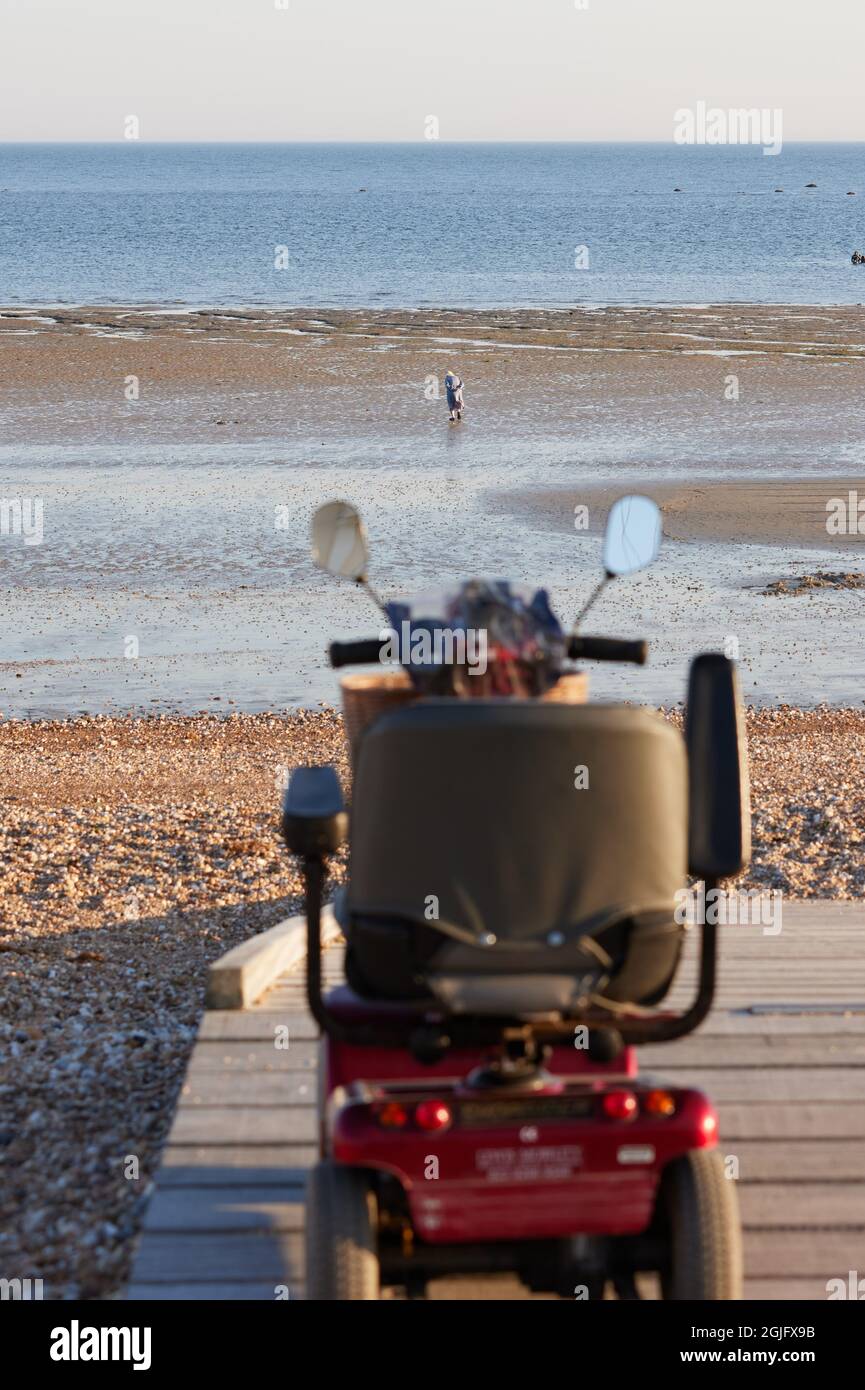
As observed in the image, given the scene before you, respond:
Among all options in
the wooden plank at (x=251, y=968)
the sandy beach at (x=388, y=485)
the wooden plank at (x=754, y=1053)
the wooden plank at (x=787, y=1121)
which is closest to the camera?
the wooden plank at (x=787, y=1121)

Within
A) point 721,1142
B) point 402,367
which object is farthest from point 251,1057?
point 402,367

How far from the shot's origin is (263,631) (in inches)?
680

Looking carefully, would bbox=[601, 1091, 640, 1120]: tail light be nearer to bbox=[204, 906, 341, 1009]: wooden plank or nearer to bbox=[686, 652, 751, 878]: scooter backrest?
bbox=[686, 652, 751, 878]: scooter backrest

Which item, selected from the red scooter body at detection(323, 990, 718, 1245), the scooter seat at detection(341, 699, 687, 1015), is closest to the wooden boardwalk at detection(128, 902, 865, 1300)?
the red scooter body at detection(323, 990, 718, 1245)

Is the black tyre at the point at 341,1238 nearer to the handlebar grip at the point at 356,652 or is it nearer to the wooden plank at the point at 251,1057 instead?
the handlebar grip at the point at 356,652

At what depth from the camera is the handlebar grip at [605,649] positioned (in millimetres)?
3785

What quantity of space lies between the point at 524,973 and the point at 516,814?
306mm

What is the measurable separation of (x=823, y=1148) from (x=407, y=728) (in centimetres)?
187

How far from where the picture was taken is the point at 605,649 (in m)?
3.84

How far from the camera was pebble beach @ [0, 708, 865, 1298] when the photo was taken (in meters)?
4.68

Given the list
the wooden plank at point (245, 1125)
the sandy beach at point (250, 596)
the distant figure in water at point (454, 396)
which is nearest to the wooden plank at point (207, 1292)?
the sandy beach at point (250, 596)

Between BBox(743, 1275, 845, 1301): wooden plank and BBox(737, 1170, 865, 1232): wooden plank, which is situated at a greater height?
BBox(737, 1170, 865, 1232): wooden plank

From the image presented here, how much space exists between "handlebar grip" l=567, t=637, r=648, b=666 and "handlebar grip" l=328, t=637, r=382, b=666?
439 mm
